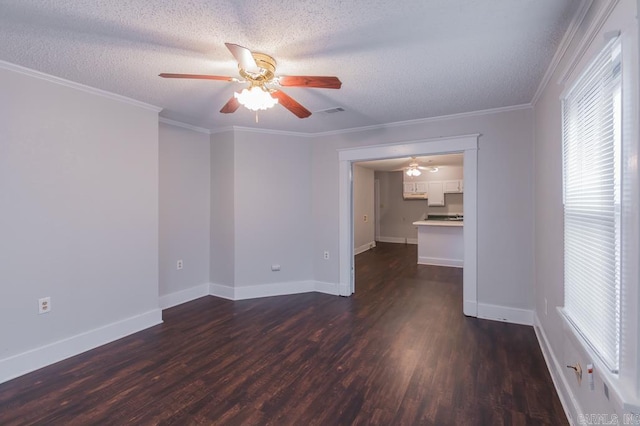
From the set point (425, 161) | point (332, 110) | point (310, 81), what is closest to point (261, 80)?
point (310, 81)

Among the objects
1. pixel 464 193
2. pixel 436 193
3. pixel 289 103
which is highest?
pixel 289 103

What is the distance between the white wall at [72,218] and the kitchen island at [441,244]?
5212 mm

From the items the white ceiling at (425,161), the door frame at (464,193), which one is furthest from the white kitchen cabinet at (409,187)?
the door frame at (464,193)

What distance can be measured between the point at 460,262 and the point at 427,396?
4.60m

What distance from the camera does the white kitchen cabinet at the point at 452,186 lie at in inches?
336

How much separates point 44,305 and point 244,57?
263 centimetres

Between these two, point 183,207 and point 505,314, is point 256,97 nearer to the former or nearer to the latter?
point 183,207

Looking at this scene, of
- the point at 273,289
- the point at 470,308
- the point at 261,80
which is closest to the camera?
the point at 261,80

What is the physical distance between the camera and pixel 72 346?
267 cm

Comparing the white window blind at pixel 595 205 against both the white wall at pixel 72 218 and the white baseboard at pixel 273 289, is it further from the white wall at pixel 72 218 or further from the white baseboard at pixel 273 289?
the white wall at pixel 72 218

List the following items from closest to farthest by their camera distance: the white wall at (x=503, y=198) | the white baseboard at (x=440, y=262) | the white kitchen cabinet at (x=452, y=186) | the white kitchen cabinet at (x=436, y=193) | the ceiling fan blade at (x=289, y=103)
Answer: the ceiling fan blade at (x=289, y=103) < the white wall at (x=503, y=198) < the white baseboard at (x=440, y=262) < the white kitchen cabinet at (x=452, y=186) < the white kitchen cabinet at (x=436, y=193)

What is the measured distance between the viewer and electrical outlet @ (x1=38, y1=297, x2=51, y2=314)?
2484mm

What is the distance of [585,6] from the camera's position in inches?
62.1

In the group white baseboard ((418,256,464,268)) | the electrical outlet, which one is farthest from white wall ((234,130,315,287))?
white baseboard ((418,256,464,268))
